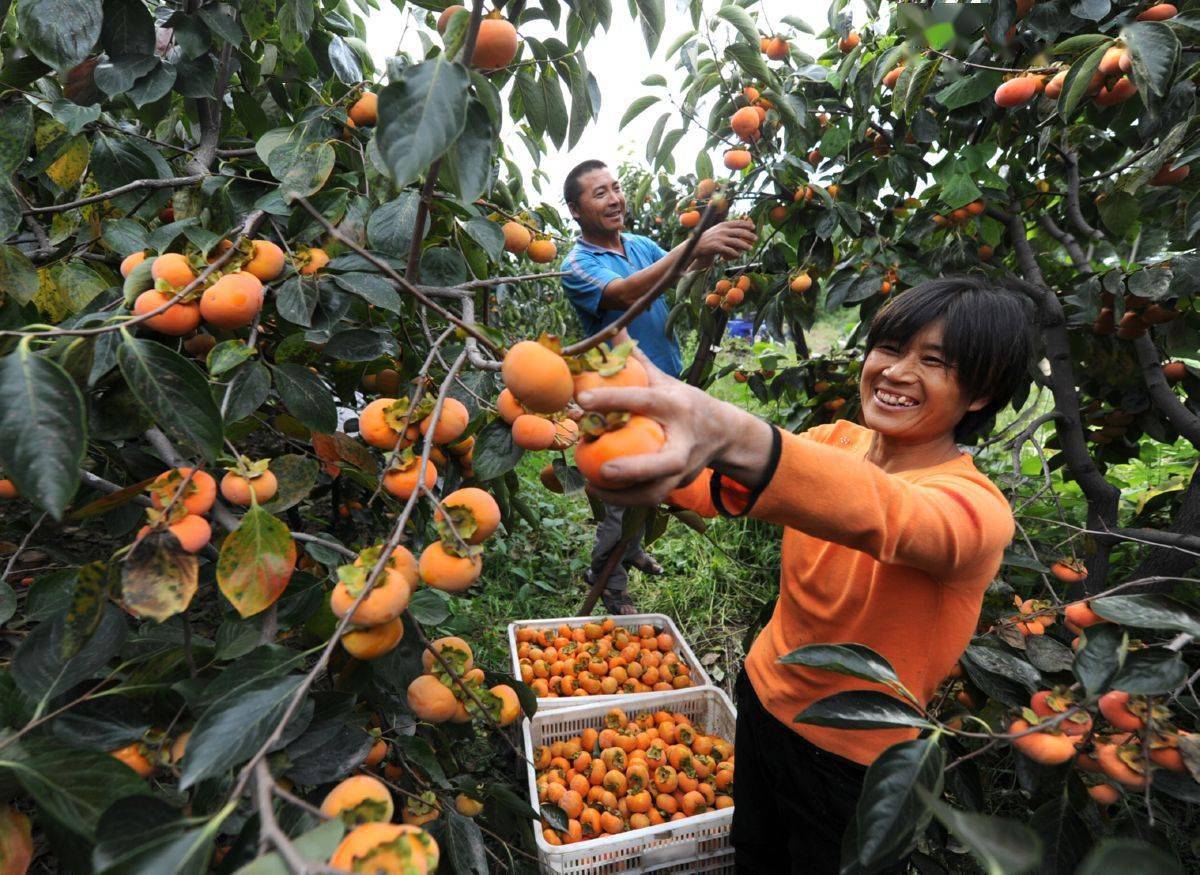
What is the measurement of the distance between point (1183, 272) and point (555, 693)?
7.06ft

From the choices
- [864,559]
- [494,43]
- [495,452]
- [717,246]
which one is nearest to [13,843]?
[495,452]

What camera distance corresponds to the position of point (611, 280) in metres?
2.59

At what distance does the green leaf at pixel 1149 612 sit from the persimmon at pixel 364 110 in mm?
1428

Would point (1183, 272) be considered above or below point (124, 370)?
below

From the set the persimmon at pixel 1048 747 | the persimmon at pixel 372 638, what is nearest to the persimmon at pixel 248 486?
the persimmon at pixel 372 638

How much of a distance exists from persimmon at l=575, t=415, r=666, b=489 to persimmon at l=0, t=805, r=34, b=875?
24.9 inches

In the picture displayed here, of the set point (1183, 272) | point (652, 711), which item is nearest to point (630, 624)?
point (652, 711)

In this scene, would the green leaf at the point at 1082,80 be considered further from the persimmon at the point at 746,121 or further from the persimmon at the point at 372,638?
the persimmon at the point at 372,638

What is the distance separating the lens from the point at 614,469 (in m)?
0.58

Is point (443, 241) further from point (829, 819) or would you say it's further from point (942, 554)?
point (829, 819)

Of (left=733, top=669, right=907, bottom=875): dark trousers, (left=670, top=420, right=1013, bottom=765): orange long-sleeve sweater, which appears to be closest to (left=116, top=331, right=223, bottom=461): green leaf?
(left=670, top=420, right=1013, bottom=765): orange long-sleeve sweater

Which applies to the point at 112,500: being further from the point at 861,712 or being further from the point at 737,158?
the point at 737,158

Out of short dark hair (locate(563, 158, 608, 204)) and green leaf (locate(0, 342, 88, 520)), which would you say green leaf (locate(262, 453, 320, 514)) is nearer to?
green leaf (locate(0, 342, 88, 520))

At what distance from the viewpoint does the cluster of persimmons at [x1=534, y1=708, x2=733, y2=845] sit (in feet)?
6.09
